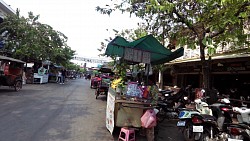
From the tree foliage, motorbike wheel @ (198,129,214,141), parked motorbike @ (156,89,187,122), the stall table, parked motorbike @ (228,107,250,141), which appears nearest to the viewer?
parked motorbike @ (228,107,250,141)

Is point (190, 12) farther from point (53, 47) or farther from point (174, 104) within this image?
point (53, 47)

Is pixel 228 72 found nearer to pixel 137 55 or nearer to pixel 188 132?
pixel 137 55

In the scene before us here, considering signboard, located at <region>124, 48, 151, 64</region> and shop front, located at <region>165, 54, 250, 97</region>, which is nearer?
signboard, located at <region>124, 48, 151, 64</region>

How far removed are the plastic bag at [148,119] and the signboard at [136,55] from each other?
6.41ft

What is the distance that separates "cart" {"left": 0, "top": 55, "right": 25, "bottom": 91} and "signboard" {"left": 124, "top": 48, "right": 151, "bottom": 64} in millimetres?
9193

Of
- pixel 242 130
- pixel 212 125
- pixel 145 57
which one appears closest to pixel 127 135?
pixel 212 125

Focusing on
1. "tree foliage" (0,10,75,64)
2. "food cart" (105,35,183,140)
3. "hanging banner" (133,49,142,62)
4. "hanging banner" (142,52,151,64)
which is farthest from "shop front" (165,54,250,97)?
"tree foliage" (0,10,75,64)

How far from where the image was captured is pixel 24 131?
5746 mm

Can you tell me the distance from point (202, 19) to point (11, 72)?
12694mm

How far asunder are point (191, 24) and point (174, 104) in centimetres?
369

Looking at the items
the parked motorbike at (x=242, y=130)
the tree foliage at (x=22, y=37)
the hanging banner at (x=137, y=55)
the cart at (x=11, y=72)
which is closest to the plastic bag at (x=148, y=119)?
the parked motorbike at (x=242, y=130)

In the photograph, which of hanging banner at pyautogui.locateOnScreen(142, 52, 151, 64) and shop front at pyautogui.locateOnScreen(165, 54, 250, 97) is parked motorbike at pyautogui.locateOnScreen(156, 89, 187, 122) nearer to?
hanging banner at pyautogui.locateOnScreen(142, 52, 151, 64)

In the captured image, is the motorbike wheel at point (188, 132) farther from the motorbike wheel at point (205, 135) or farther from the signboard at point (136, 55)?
the signboard at point (136, 55)

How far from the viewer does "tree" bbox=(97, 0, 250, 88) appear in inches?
260
